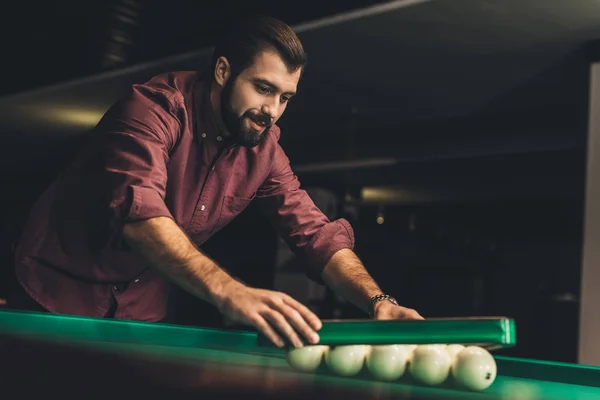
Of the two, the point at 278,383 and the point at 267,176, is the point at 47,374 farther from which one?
the point at 267,176

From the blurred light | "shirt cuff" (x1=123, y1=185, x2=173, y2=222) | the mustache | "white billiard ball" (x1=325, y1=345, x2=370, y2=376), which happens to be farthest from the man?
the blurred light

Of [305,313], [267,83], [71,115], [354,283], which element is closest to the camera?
[305,313]

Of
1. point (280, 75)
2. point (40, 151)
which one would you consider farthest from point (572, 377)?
point (40, 151)

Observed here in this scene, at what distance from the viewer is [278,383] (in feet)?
3.26

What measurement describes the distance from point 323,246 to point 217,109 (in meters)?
0.47

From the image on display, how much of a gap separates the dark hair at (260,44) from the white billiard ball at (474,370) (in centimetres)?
97

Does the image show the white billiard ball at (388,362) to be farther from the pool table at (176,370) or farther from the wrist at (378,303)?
the wrist at (378,303)

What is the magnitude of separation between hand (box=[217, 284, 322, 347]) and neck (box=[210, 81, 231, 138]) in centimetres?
82

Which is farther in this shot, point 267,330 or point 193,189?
point 193,189

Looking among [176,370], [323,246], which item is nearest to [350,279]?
[323,246]

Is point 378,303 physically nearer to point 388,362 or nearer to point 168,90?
point 388,362

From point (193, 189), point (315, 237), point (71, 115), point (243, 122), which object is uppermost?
point (71, 115)

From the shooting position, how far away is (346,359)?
117 cm

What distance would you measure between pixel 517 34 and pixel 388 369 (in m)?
2.94
